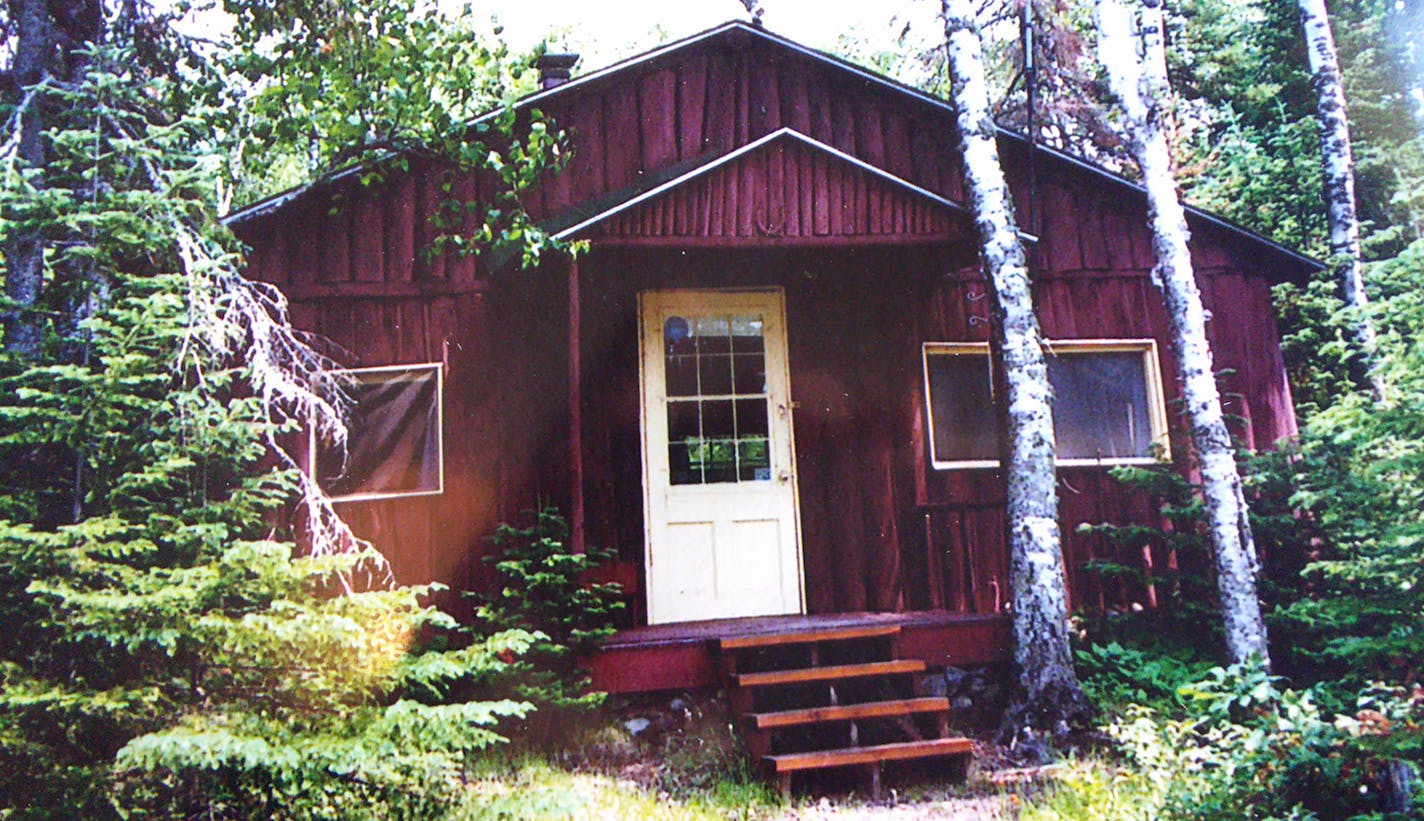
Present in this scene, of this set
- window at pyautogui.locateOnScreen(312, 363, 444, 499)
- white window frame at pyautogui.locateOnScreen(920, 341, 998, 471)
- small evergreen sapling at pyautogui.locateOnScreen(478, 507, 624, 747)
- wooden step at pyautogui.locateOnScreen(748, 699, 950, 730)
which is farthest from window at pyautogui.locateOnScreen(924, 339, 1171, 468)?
window at pyautogui.locateOnScreen(312, 363, 444, 499)

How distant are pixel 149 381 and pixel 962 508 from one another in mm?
5261

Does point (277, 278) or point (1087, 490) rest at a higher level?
point (277, 278)

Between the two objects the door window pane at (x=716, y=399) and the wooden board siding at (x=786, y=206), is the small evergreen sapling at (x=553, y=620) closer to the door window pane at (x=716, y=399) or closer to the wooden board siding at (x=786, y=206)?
the door window pane at (x=716, y=399)

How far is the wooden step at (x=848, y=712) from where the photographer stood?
5.29 metres

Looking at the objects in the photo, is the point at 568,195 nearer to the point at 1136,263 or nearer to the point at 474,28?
the point at 474,28

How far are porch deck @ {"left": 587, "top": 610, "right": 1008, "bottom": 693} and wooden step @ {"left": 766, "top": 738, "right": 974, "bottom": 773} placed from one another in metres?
0.74

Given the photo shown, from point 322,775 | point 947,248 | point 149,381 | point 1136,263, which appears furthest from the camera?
point 1136,263

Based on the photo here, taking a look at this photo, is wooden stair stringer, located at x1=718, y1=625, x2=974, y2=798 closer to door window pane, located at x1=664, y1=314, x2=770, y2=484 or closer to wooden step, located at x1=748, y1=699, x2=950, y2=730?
wooden step, located at x1=748, y1=699, x2=950, y2=730

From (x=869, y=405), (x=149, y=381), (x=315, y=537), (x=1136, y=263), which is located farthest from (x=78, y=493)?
(x=1136, y=263)

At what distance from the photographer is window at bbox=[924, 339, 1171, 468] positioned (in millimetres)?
7723

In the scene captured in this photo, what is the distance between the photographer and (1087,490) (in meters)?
7.76

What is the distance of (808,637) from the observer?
229 inches

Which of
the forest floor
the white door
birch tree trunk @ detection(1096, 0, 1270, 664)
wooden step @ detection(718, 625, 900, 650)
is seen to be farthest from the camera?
the white door

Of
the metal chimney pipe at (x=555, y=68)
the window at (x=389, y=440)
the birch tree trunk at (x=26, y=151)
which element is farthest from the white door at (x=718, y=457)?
the birch tree trunk at (x=26, y=151)
